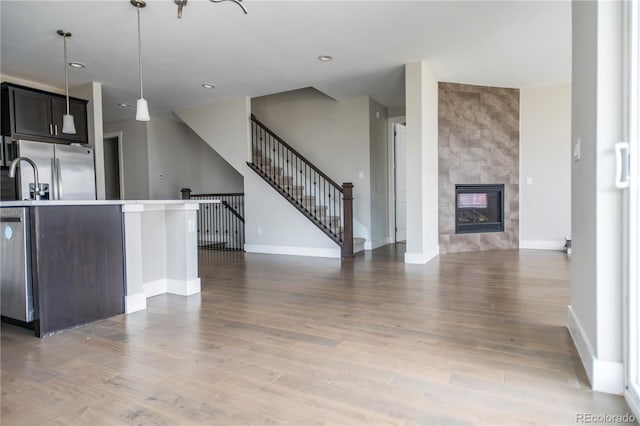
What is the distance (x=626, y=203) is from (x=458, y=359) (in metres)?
1.13

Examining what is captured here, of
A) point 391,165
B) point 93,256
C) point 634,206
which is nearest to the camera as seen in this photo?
point 634,206

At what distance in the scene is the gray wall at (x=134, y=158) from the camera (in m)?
7.61

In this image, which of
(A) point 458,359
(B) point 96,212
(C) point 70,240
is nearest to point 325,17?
(B) point 96,212

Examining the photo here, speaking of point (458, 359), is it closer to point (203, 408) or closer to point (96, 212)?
point (203, 408)

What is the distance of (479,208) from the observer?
248 inches

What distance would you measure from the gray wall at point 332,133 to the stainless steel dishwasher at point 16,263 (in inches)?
197

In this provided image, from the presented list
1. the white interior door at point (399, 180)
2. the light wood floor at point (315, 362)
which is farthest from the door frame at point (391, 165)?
the light wood floor at point (315, 362)

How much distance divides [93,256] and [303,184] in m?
4.54

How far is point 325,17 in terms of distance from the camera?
11.7 ft

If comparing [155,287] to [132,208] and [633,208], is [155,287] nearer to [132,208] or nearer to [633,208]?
[132,208]

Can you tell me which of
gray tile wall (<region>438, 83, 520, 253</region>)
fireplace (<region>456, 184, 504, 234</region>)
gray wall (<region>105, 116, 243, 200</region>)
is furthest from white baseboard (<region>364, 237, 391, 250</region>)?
gray wall (<region>105, 116, 243, 200</region>)

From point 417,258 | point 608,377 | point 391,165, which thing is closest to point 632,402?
point 608,377

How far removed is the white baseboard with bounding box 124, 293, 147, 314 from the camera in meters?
3.05

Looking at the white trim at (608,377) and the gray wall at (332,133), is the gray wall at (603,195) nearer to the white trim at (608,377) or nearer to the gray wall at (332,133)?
the white trim at (608,377)
